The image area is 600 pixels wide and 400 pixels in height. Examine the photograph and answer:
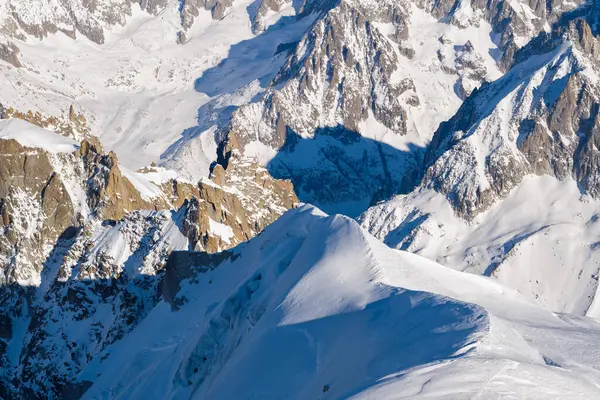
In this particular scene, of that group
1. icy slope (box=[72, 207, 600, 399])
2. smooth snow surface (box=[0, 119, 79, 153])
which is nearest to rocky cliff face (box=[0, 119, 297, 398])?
smooth snow surface (box=[0, 119, 79, 153])

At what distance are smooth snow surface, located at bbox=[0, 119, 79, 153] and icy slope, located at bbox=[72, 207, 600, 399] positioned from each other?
61150 millimetres

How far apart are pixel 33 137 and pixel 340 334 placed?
378ft

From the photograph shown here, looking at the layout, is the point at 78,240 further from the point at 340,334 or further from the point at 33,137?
the point at 340,334

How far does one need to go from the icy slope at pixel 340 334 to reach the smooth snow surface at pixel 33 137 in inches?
2407

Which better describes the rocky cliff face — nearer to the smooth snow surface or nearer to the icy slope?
the smooth snow surface

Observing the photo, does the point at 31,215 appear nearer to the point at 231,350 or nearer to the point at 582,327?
the point at 231,350

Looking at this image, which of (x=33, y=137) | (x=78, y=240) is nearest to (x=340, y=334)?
(x=78, y=240)

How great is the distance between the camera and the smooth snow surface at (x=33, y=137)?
161 m

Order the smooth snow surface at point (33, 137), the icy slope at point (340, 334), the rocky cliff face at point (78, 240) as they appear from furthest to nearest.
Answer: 1. the smooth snow surface at point (33, 137)
2. the rocky cliff face at point (78, 240)
3. the icy slope at point (340, 334)

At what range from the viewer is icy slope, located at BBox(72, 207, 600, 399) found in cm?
4762

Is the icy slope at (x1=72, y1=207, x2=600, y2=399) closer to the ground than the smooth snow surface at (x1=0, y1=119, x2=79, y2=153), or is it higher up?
closer to the ground

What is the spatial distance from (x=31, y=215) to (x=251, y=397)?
108m

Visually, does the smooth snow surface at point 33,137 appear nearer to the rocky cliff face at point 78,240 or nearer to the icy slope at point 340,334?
the rocky cliff face at point 78,240

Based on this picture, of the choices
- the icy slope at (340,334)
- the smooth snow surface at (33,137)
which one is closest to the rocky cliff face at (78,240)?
the smooth snow surface at (33,137)
